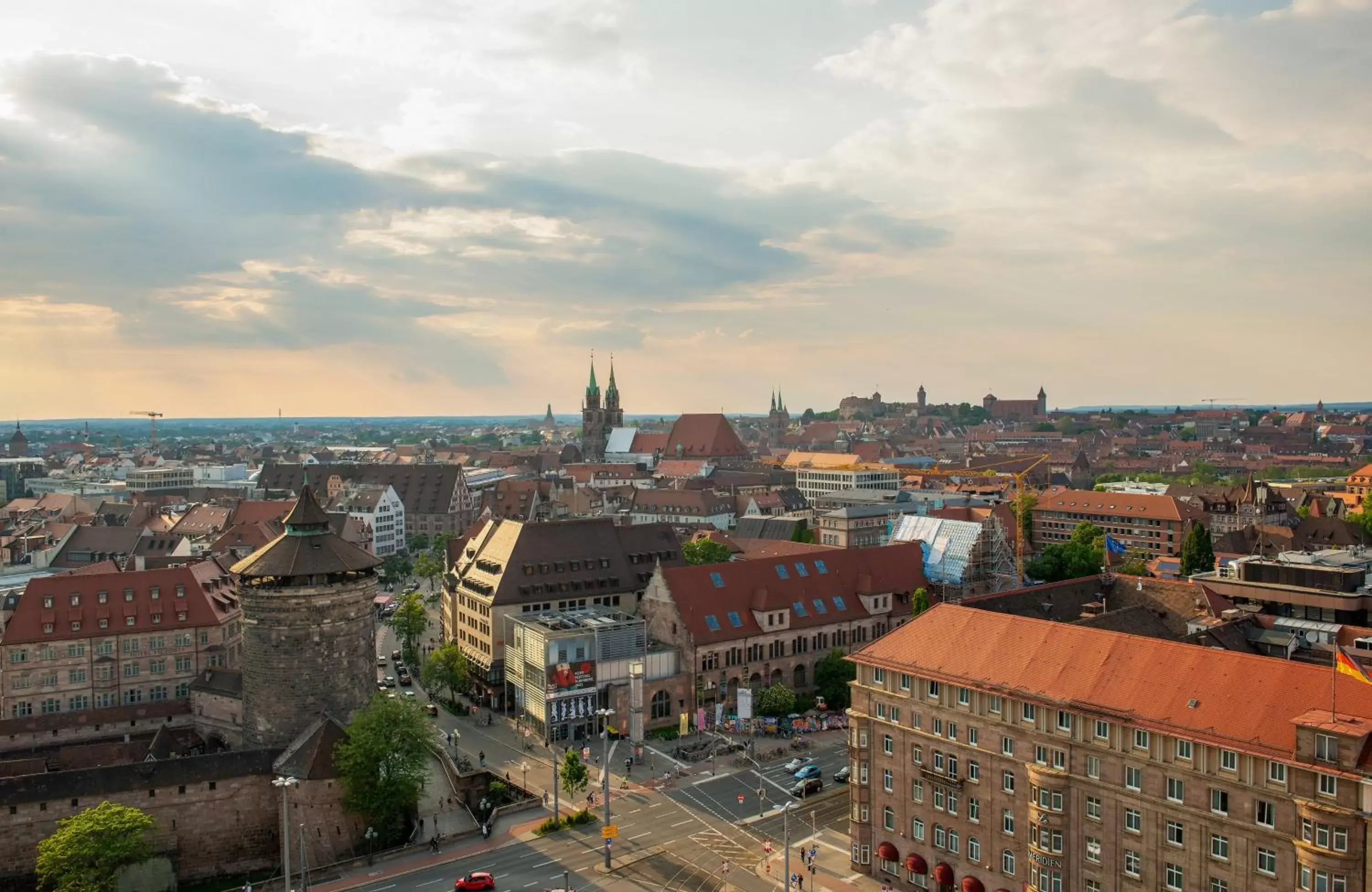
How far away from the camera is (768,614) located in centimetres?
8919

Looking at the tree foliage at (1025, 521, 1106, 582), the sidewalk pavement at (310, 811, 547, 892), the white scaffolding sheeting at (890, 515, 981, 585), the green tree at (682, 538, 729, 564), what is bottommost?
the sidewalk pavement at (310, 811, 547, 892)

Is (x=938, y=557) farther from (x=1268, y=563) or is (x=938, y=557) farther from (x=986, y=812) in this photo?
(x=986, y=812)

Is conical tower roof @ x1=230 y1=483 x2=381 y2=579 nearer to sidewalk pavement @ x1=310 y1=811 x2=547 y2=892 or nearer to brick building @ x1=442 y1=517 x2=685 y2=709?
sidewalk pavement @ x1=310 y1=811 x2=547 y2=892

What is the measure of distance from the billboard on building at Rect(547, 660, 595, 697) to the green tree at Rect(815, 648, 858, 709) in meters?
20.1

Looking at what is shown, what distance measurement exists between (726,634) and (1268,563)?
4170cm

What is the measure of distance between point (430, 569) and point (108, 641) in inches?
2646

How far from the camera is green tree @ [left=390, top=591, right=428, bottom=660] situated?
4232 inches

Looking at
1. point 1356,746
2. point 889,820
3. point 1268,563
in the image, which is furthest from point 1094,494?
point 1356,746

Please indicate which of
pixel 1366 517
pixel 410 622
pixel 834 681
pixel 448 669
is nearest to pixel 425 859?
pixel 448 669

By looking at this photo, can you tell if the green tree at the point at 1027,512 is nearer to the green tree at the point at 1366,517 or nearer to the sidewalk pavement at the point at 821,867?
the green tree at the point at 1366,517

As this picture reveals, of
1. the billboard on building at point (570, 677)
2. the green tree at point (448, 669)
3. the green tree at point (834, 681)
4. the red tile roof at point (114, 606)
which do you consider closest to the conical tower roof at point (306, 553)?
the billboard on building at point (570, 677)

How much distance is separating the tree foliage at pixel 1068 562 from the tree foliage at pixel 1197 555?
29.8 feet

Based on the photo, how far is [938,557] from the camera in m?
107

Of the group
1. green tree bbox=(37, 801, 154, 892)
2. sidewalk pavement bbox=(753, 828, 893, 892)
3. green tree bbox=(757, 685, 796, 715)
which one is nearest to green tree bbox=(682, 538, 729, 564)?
green tree bbox=(757, 685, 796, 715)
